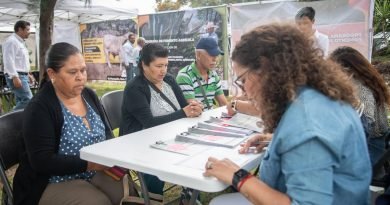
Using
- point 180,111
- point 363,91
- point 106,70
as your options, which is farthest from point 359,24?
point 106,70

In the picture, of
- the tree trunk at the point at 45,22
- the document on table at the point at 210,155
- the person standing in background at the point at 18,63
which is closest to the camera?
the document on table at the point at 210,155

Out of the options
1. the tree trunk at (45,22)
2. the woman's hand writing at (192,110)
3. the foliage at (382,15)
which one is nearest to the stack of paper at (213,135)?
the woman's hand writing at (192,110)

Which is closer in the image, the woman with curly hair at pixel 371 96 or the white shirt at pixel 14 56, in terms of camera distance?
the woman with curly hair at pixel 371 96

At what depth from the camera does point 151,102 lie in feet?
8.54

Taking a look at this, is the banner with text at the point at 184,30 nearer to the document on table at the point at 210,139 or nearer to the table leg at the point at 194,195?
the document on table at the point at 210,139

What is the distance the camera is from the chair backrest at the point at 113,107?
3.04 m

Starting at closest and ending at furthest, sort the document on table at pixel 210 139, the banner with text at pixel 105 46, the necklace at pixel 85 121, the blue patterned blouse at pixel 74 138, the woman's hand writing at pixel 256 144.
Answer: the woman's hand writing at pixel 256 144
the document on table at pixel 210 139
the blue patterned blouse at pixel 74 138
the necklace at pixel 85 121
the banner with text at pixel 105 46

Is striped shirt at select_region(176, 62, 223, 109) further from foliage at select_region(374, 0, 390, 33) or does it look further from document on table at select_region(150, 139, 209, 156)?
foliage at select_region(374, 0, 390, 33)

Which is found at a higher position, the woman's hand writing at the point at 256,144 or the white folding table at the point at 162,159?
the woman's hand writing at the point at 256,144

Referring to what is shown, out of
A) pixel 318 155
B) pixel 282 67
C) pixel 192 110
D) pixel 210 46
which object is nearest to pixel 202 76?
pixel 210 46

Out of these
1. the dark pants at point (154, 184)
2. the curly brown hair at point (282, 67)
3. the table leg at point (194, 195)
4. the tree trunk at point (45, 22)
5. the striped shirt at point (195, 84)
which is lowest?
the dark pants at point (154, 184)

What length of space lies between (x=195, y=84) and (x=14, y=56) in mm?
3970

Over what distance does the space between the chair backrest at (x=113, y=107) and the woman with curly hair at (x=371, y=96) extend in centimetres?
181

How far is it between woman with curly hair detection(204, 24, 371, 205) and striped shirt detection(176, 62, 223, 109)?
73.2 inches
